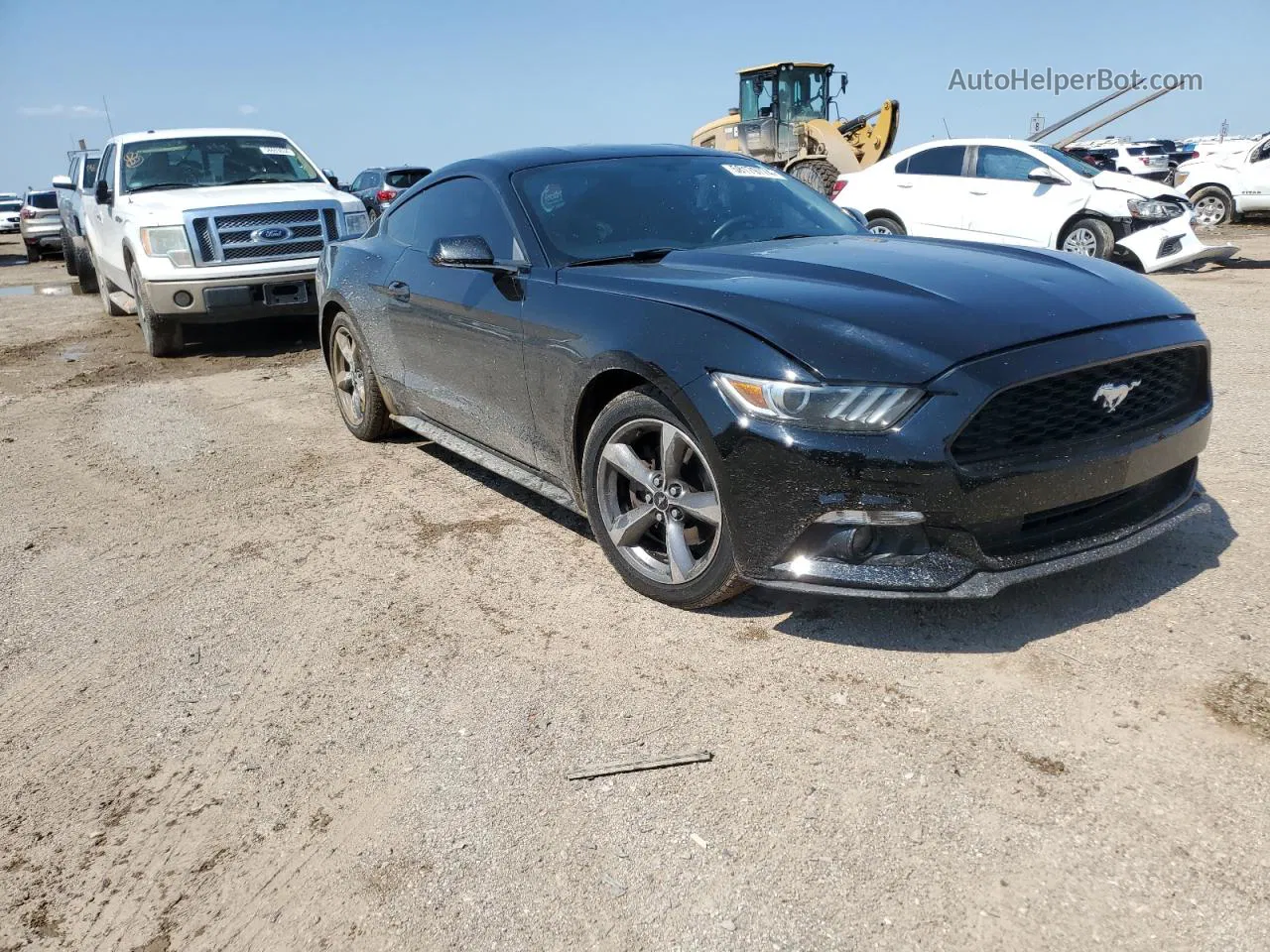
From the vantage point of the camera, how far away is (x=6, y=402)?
7.92 m

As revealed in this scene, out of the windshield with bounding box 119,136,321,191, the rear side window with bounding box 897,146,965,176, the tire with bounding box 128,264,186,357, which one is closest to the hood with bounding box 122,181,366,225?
the windshield with bounding box 119,136,321,191

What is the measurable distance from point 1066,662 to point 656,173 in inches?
104

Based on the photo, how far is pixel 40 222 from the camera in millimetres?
23500

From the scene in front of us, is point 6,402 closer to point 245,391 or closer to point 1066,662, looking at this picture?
point 245,391

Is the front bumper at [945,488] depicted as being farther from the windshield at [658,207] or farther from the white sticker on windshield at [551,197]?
the white sticker on windshield at [551,197]

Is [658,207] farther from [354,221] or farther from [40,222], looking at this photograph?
[40,222]

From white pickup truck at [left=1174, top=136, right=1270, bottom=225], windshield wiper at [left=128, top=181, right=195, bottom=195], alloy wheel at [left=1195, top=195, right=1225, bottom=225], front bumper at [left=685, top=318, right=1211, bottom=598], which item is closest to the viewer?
front bumper at [left=685, top=318, right=1211, bottom=598]

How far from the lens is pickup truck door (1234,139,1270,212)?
1733 cm

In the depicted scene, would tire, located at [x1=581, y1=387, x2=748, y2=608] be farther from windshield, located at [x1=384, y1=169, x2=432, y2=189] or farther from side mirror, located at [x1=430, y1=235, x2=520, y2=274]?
windshield, located at [x1=384, y1=169, x2=432, y2=189]

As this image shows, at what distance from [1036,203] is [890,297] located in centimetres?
957

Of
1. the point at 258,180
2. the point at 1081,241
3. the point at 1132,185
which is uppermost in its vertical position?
the point at 258,180

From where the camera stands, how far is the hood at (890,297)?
2.95 m

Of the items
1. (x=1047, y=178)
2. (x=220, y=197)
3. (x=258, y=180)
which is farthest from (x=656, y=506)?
(x=1047, y=178)

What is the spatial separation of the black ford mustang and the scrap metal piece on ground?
2.04ft
